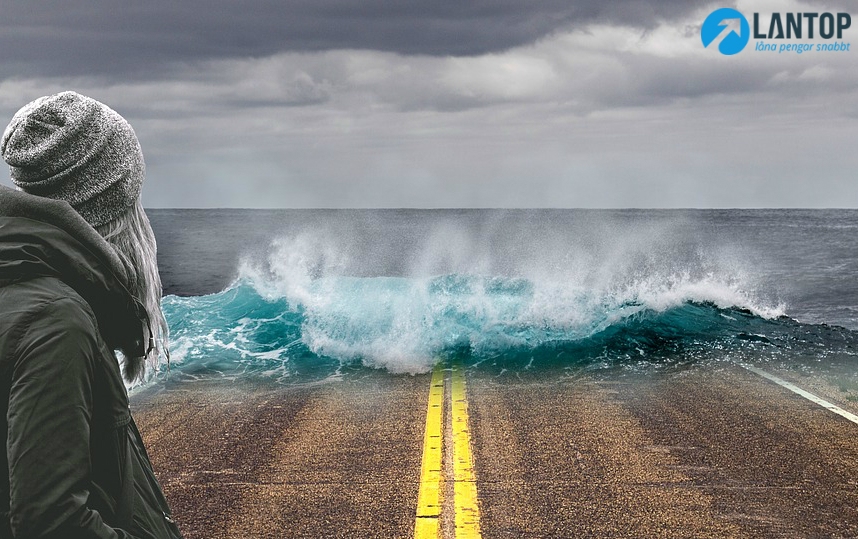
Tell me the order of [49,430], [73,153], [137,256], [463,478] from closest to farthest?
[49,430]
[73,153]
[137,256]
[463,478]

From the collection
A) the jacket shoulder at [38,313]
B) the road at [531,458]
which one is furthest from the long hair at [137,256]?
the road at [531,458]

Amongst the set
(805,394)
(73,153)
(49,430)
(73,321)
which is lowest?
(805,394)

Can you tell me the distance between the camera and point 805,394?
300 inches

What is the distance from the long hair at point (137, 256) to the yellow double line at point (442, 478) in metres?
2.64

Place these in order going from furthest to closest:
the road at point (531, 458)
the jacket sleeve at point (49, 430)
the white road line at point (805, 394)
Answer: the white road line at point (805, 394) < the road at point (531, 458) < the jacket sleeve at point (49, 430)

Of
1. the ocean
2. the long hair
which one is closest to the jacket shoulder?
the long hair

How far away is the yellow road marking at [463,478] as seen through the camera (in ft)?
14.3

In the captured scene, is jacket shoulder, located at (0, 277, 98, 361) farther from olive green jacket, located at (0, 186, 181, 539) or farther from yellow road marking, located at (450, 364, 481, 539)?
yellow road marking, located at (450, 364, 481, 539)

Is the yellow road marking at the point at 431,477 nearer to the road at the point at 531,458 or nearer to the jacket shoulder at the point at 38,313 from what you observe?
the road at the point at 531,458

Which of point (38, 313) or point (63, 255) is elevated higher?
point (63, 255)

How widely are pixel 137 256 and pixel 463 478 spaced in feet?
11.9

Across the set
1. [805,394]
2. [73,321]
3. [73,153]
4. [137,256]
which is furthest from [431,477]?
[805,394]

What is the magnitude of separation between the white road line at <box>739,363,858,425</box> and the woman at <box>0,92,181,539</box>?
6.36 m

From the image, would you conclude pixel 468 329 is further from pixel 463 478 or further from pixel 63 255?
pixel 63 255
